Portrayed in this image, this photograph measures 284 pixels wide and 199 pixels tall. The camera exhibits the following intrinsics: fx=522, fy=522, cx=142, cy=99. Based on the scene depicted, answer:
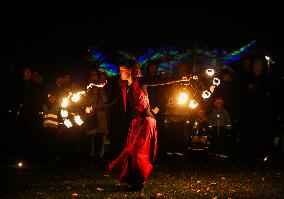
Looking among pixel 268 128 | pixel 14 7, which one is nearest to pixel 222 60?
pixel 268 128

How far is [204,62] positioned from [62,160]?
758 cm

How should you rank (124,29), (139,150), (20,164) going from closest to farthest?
(139,150)
(20,164)
(124,29)

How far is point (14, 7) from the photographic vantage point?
18094 millimetres

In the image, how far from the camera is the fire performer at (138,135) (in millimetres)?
8812

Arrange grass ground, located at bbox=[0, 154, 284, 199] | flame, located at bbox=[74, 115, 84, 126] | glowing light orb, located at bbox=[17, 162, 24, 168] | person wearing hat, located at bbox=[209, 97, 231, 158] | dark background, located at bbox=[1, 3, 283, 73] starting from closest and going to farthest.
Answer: grass ground, located at bbox=[0, 154, 284, 199]
flame, located at bbox=[74, 115, 84, 126]
glowing light orb, located at bbox=[17, 162, 24, 168]
person wearing hat, located at bbox=[209, 97, 231, 158]
dark background, located at bbox=[1, 3, 283, 73]

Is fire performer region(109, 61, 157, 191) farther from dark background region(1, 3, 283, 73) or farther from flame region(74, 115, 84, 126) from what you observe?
dark background region(1, 3, 283, 73)

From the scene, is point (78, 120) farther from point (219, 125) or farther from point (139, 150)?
point (219, 125)

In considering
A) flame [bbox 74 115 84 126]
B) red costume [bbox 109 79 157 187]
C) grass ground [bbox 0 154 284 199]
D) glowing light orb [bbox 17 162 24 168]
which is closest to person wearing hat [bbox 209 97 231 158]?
grass ground [bbox 0 154 284 199]

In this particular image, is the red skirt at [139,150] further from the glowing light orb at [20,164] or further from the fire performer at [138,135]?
the glowing light orb at [20,164]

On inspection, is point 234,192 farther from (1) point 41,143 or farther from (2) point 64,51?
(2) point 64,51

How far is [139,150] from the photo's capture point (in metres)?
8.82

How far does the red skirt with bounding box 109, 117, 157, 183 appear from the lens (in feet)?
28.9

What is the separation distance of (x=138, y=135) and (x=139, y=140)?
9 cm

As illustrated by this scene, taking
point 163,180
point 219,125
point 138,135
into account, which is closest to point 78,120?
point 138,135
